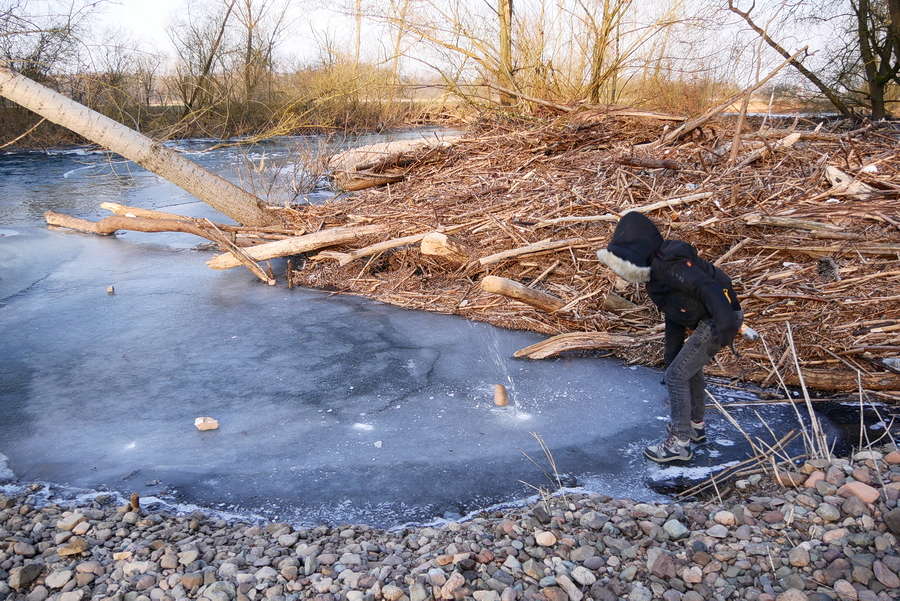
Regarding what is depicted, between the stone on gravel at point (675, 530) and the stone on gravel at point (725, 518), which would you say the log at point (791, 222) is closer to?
the stone on gravel at point (725, 518)

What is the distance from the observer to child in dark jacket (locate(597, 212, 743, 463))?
371 centimetres

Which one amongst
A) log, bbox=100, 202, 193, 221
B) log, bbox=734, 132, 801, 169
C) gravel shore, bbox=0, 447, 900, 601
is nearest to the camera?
gravel shore, bbox=0, 447, 900, 601

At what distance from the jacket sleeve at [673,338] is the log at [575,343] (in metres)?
1.46

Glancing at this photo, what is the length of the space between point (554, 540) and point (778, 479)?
52.7 inches

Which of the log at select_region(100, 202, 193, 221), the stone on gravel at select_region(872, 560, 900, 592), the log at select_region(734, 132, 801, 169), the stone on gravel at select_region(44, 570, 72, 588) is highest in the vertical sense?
the log at select_region(734, 132, 801, 169)

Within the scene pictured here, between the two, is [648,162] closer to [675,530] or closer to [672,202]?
[672,202]

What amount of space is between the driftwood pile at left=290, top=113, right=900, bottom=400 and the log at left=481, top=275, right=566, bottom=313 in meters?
0.02

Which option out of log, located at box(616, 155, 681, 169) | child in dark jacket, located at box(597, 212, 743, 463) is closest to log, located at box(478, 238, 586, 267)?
log, located at box(616, 155, 681, 169)

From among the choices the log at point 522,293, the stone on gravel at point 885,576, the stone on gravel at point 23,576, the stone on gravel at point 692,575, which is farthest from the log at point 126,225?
the stone on gravel at point 885,576

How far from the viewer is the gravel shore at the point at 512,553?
2.70m

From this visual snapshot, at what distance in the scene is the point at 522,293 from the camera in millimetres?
6129

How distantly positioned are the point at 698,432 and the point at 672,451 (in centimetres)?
32

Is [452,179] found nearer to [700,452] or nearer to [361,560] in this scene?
[700,452]

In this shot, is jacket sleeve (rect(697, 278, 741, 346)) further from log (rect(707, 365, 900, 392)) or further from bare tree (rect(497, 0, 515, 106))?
bare tree (rect(497, 0, 515, 106))
